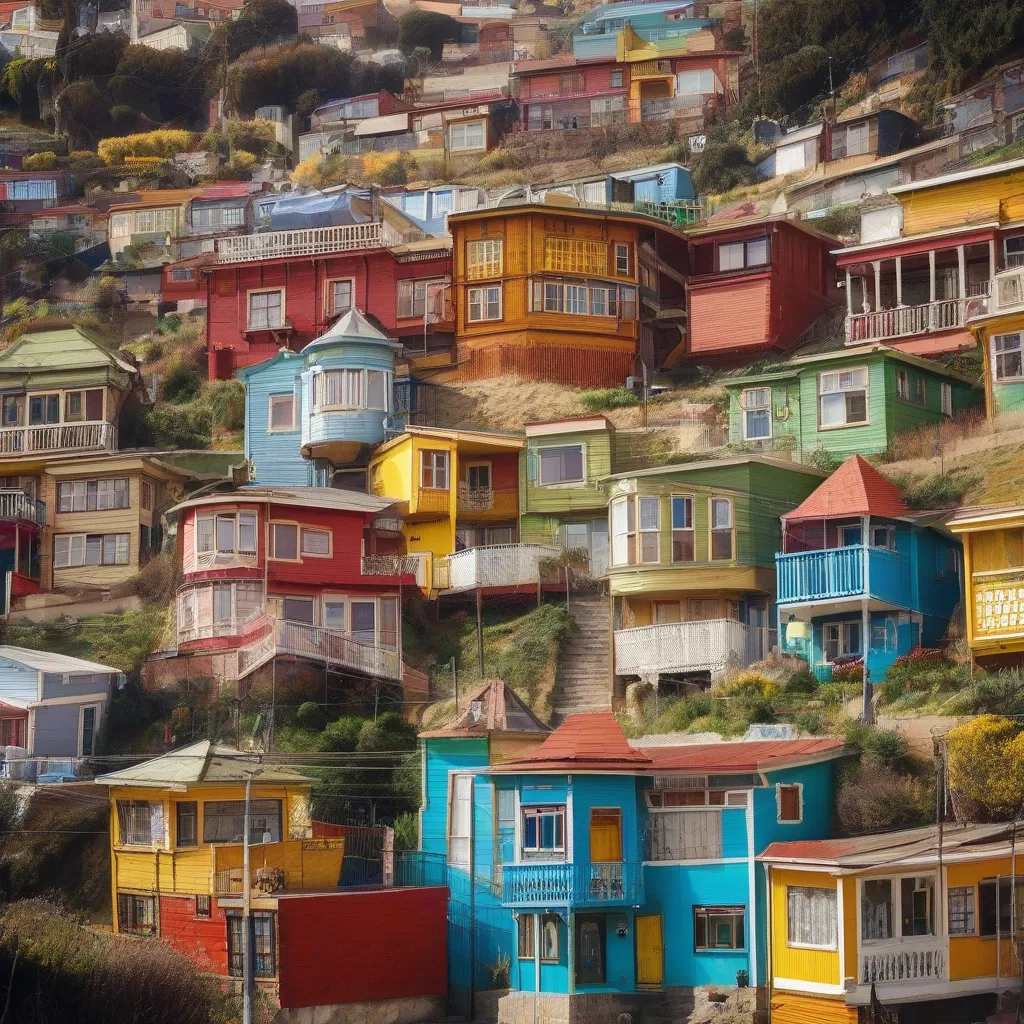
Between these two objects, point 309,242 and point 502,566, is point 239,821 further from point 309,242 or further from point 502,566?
point 309,242

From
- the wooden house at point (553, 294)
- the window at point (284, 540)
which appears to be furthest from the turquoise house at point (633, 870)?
the wooden house at point (553, 294)

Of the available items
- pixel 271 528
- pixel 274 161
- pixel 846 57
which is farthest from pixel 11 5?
pixel 271 528

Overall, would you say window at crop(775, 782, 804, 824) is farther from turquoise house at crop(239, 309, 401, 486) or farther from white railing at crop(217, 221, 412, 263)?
white railing at crop(217, 221, 412, 263)

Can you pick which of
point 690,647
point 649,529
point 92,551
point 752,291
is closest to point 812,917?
point 690,647

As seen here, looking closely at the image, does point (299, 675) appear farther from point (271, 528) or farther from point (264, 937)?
point (264, 937)

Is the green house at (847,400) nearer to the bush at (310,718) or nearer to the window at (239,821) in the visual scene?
the bush at (310,718)
